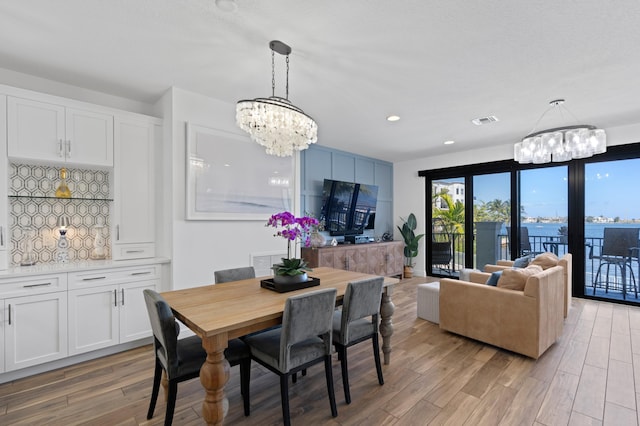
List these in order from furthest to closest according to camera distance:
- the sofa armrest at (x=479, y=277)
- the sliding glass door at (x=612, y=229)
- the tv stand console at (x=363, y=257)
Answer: the tv stand console at (x=363, y=257) < the sliding glass door at (x=612, y=229) < the sofa armrest at (x=479, y=277)

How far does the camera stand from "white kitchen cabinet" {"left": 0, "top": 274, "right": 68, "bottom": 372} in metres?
2.42

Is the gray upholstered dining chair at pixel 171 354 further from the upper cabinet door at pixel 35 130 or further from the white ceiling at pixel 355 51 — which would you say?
the upper cabinet door at pixel 35 130

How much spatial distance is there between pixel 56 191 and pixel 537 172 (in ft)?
22.5

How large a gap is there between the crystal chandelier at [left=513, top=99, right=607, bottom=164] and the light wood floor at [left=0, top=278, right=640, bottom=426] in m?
2.00

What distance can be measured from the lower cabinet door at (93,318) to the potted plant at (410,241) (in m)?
5.31

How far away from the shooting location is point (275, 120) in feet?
7.56

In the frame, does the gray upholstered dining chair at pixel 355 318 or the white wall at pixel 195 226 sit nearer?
the gray upholstered dining chair at pixel 355 318

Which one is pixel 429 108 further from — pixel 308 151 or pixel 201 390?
pixel 201 390

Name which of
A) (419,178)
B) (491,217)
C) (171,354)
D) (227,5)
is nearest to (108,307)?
(171,354)

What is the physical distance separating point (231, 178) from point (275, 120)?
4.93ft

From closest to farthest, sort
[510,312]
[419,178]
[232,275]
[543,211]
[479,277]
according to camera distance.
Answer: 1. [232,275]
2. [510,312]
3. [479,277]
4. [543,211]
5. [419,178]

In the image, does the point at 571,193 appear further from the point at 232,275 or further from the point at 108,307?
the point at 108,307

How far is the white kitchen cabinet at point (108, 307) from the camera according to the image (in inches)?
107

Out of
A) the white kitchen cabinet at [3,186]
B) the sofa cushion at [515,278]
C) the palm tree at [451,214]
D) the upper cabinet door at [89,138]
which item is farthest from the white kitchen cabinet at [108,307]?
the palm tree at [451,214]
